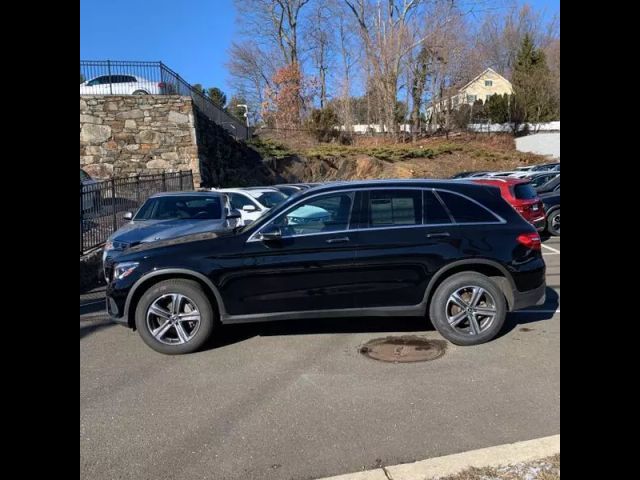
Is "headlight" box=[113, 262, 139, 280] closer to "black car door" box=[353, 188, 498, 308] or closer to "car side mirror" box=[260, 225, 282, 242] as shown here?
"car side mirror" box=[260, 225, 282, 242]

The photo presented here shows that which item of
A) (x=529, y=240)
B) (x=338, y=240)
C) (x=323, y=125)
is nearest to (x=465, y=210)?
(x=529, y=240)

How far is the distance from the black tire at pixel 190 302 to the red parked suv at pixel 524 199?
841 centimetres

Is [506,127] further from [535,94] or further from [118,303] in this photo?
[118,303]

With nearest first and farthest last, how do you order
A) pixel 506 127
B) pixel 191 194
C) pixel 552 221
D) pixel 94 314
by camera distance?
pixel 94 314 < pixel 191 194 < pixel 552 221 < pixel 506 127

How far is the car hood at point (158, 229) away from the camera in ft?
26.0

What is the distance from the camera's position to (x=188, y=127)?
19.9m

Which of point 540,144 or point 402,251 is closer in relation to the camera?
point 402,251

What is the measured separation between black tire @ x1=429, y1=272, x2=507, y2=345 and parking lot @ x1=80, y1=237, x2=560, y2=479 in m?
0.17

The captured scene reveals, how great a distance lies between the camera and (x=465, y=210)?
555 centimetres

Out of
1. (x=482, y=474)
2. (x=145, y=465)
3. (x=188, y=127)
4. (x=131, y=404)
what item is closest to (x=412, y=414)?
(x=482, y=474)

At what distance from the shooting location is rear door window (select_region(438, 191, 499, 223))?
18.1 ft

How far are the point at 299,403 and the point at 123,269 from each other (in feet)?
7.69

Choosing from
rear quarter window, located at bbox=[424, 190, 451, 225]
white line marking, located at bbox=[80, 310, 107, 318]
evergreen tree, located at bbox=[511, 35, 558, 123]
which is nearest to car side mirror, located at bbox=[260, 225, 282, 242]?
rear quarter window, located at bbox=[424, 190, 451, 225]

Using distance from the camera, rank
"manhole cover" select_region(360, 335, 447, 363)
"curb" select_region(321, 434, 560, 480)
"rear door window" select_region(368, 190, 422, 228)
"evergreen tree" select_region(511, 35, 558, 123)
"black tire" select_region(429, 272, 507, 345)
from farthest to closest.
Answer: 1. "evergreen tree" select_region(511, 35, 558, 123)
2. "rear door window" select_region(368, 190, 422, 228)
3. "black tire" select_region(429, 272, 507, 345)
4. "manhole cover" select_region(360, 335, 447, 363)
5. "curb" select_region(321, 434, 560, 480)
